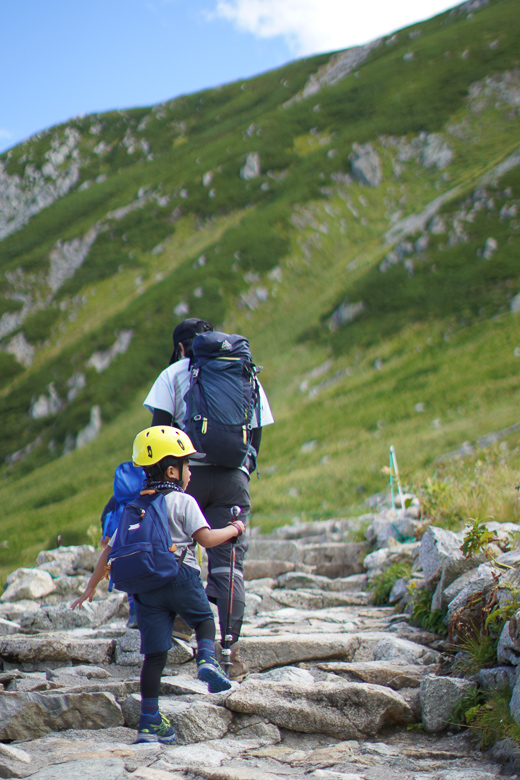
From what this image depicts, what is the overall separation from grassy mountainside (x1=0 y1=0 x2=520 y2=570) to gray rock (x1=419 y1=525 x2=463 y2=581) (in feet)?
43.0

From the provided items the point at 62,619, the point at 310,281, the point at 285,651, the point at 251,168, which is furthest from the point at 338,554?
the point at 251,168

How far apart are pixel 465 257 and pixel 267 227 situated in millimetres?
26355

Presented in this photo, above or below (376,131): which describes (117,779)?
below

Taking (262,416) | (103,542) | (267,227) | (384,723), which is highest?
(267,227)

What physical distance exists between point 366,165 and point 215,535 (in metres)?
71.5

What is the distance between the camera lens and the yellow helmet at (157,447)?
5266mm

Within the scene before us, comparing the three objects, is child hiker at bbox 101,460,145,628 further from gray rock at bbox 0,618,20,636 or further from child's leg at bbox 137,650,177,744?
gray rock at bbox 0,618,20,636

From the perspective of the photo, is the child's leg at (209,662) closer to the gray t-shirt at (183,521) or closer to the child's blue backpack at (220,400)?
the gray t-shirt at (183,521)

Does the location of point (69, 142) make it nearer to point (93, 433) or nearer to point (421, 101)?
point (421, 101)

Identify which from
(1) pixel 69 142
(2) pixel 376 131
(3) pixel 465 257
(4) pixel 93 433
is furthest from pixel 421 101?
(1) pixel 69 142

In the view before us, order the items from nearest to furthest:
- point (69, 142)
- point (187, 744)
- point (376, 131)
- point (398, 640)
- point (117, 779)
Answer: point (117, 779), point (187, 744), point (398, 640), point (376, 131), point (69, 142)

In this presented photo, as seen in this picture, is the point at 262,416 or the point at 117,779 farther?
the point at 262,416

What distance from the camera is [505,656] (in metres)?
5.14

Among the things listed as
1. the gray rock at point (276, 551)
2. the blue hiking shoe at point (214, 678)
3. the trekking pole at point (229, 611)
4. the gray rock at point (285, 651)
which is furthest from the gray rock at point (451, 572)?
the gray rock at point (276, 551)
